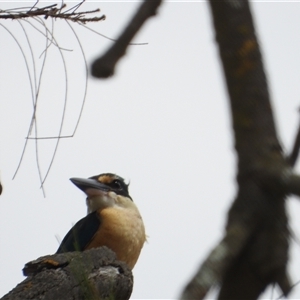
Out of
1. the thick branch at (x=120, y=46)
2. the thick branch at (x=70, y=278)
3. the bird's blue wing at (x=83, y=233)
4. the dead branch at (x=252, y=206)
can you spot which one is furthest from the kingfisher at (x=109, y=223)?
the dead branch at (x=252, y=206)

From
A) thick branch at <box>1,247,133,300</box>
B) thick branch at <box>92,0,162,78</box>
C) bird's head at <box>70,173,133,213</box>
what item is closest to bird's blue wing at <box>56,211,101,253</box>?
bird's head at <box>70,173,133,213</box>

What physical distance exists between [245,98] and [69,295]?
6.03 ft

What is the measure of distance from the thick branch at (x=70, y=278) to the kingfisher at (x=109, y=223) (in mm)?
1682

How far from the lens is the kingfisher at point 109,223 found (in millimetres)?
5059

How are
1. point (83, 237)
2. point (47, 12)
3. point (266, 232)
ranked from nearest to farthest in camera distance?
point (266, 232)
point (47, 12)
point (83, 237)

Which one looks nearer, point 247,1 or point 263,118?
point 263,118

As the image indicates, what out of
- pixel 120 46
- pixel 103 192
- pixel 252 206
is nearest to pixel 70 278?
pixel 120 46

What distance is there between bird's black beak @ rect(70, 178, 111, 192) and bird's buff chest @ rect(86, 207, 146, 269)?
435 mm

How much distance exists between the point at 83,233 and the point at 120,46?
4007 millimetres

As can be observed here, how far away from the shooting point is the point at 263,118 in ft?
3.39

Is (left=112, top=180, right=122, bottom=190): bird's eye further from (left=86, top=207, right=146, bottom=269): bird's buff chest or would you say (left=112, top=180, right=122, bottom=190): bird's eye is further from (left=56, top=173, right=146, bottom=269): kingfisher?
(left=86, top=207, right=146, bottom=269): bird's buff chest

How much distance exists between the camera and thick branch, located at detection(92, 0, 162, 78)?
1269mm

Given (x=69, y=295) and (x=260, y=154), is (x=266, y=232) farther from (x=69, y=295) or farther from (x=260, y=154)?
(x=69, y=295)

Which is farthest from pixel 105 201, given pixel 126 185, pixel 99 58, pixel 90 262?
pixel 99 58
